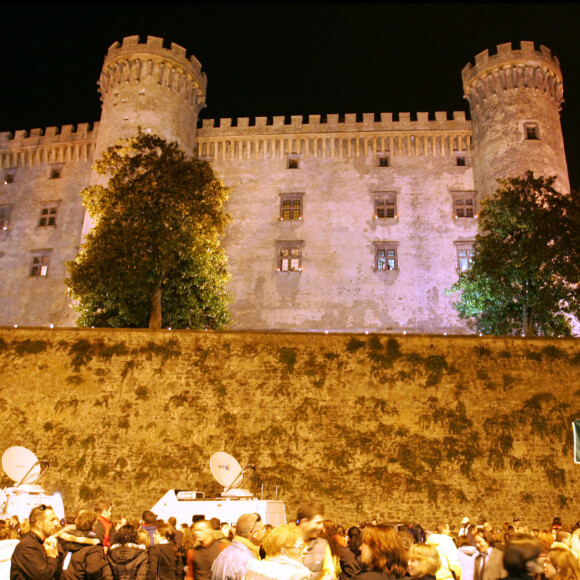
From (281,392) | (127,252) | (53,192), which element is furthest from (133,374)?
(53,192)

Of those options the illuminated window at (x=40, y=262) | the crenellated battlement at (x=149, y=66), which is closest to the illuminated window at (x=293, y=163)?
the crenellated battlement at (x=149, y=66)

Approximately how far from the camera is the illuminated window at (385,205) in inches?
1378

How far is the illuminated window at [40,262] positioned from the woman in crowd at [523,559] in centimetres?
3473

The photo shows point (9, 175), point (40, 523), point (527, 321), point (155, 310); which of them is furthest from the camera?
point (9, 175)

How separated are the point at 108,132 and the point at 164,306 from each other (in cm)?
1377

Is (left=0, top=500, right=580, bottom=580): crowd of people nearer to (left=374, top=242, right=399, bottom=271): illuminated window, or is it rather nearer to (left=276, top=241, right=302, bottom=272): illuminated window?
(left=374, top=242, right=399, bottom=271): illuminated window

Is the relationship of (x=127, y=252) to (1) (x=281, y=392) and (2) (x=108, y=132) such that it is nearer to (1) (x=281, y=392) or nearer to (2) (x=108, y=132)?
(1) (x=281, y=392)

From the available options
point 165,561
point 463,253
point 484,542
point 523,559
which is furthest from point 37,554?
point 463,253

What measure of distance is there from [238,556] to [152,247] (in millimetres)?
19942

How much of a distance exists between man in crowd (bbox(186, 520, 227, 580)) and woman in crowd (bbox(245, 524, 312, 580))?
2.01 metres

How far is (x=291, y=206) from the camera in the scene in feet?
117

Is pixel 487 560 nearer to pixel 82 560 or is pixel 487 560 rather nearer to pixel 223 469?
pixel 82 560

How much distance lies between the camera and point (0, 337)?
20.6 m

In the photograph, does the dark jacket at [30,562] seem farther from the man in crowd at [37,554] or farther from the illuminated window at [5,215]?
the illuminated window at [5,215]
